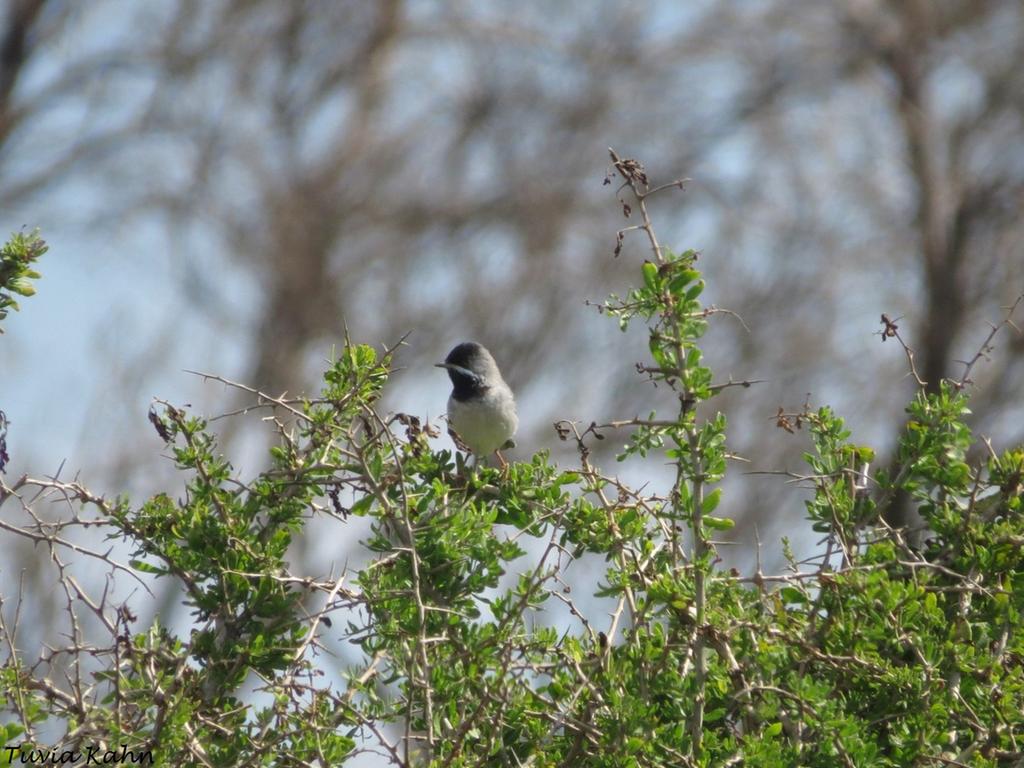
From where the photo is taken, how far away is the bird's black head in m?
7.52

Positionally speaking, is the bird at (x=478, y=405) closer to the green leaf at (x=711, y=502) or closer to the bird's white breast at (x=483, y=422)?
the bird's white breast at (x=483, y=422)

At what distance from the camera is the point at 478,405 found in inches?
289

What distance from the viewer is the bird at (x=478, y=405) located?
7.31 metres

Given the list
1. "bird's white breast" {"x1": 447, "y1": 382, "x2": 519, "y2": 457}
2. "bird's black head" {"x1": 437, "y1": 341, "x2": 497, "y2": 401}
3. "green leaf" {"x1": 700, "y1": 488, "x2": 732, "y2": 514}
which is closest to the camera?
"green leaf" {"x1": 700, "y1": 488, "x2": 732, "y2": 514}

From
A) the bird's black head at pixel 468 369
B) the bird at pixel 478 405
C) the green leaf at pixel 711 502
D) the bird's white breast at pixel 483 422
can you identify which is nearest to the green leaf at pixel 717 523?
the green leaf at pixel 711 502

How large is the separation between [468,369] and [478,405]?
378 millimetres

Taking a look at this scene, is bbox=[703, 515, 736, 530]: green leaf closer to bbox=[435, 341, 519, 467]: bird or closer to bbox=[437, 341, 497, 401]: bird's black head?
bbox=[435, 341, 519, 467]: bird

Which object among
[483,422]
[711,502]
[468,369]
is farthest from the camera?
[468,369]

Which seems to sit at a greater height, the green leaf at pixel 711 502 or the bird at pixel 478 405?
the bird at pixel 478 405

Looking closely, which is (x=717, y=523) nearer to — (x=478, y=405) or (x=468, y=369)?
(x=478, y=405)

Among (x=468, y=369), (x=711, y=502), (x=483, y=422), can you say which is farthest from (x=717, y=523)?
(x=468, y=369)

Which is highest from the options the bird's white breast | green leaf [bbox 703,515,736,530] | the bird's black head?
the bird's black head

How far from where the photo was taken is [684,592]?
3416 mm

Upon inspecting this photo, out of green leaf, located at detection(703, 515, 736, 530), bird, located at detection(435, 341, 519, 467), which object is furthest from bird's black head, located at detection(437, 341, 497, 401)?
green leaf, located at detection(703, 515, 736, 530)
